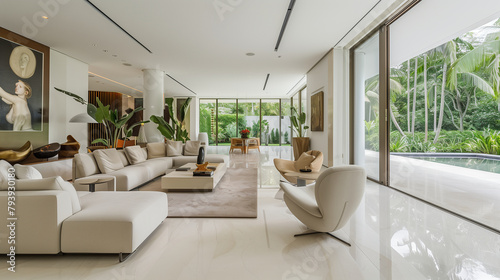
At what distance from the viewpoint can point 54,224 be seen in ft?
6.81

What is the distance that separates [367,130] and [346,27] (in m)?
2.26

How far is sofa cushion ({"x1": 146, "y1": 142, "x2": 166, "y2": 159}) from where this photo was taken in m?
6.57

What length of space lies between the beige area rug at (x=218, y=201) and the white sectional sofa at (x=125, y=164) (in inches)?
13.0

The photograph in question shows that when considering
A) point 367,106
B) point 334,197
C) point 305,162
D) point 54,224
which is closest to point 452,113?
point 367,106

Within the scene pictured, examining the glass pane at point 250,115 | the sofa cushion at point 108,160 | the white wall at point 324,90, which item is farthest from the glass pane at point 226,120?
the sofa cushion at point 108,160

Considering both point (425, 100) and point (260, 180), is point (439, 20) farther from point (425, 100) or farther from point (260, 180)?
point (260, 180)

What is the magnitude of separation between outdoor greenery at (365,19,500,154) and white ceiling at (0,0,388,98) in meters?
1.37

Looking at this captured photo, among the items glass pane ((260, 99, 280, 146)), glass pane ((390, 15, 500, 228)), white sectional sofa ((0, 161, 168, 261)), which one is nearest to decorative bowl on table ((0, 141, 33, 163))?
white sectional sofa ((0, 161, 168, 261))

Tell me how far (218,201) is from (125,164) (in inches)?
108

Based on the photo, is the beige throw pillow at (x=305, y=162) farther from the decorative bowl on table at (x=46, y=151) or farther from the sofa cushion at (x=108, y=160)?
the decorative bowl on table at (x=46, y=151)

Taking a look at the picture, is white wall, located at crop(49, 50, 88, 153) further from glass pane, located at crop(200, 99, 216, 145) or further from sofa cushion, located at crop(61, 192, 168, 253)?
glass pane, located at crop(200, 99, 216, 145)

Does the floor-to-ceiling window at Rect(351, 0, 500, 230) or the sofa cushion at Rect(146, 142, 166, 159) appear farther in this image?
the sofa cushion at Rect(146, 142, 166, 159)

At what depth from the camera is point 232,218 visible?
316 cm

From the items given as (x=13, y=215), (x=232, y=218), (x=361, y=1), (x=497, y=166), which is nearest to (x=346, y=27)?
(x=361, y=1)
